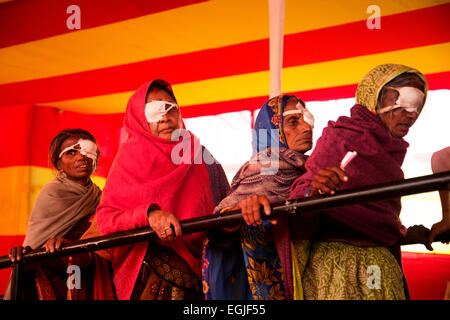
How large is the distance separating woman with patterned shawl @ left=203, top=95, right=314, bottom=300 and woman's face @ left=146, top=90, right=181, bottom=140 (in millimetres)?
367

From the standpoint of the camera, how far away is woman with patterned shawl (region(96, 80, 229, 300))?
75.2 inches

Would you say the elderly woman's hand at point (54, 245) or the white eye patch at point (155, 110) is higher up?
the white eye patch at point (155, 110)

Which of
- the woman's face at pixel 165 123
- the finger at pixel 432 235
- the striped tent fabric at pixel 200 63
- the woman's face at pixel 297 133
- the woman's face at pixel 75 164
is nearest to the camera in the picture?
the finger at pixel 432 235

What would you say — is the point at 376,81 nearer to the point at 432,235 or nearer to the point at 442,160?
the point at 442,160

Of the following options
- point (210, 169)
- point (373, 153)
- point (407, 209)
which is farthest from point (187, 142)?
point (407, 209)

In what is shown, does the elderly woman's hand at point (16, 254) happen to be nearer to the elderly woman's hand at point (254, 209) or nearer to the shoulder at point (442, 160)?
the elderly woman's hand at point (254, 209)

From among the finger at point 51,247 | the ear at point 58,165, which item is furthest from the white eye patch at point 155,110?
the ear at point 58,165

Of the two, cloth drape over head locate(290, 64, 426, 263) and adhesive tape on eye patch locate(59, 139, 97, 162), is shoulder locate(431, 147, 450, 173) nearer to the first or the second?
cloth drape over head locate(290, 64, 426, 263)

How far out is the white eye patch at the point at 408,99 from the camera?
164 centimetres

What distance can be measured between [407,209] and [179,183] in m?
2.83

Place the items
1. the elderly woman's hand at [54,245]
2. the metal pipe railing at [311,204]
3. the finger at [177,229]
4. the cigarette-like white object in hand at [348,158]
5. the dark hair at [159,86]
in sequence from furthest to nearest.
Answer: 1. the dark hair at [159,86]
2. the elderly woman's hand at [54,245]
3. the finger at [177,229]
4. the cigarette-like white object in hand at [348,158]
5. the metal pipe railing at [311,204]

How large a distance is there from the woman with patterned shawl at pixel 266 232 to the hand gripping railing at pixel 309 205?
75 mm

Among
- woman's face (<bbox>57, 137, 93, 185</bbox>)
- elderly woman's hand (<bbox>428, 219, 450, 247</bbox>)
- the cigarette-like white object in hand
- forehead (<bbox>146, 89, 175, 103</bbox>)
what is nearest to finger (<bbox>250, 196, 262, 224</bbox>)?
the cigarette-like white object in hand

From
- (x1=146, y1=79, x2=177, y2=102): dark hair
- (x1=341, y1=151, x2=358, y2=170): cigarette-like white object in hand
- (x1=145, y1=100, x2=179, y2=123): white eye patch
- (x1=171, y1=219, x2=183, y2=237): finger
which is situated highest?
(x1=146, y1=79, x2=177, y2=102): dark hair
